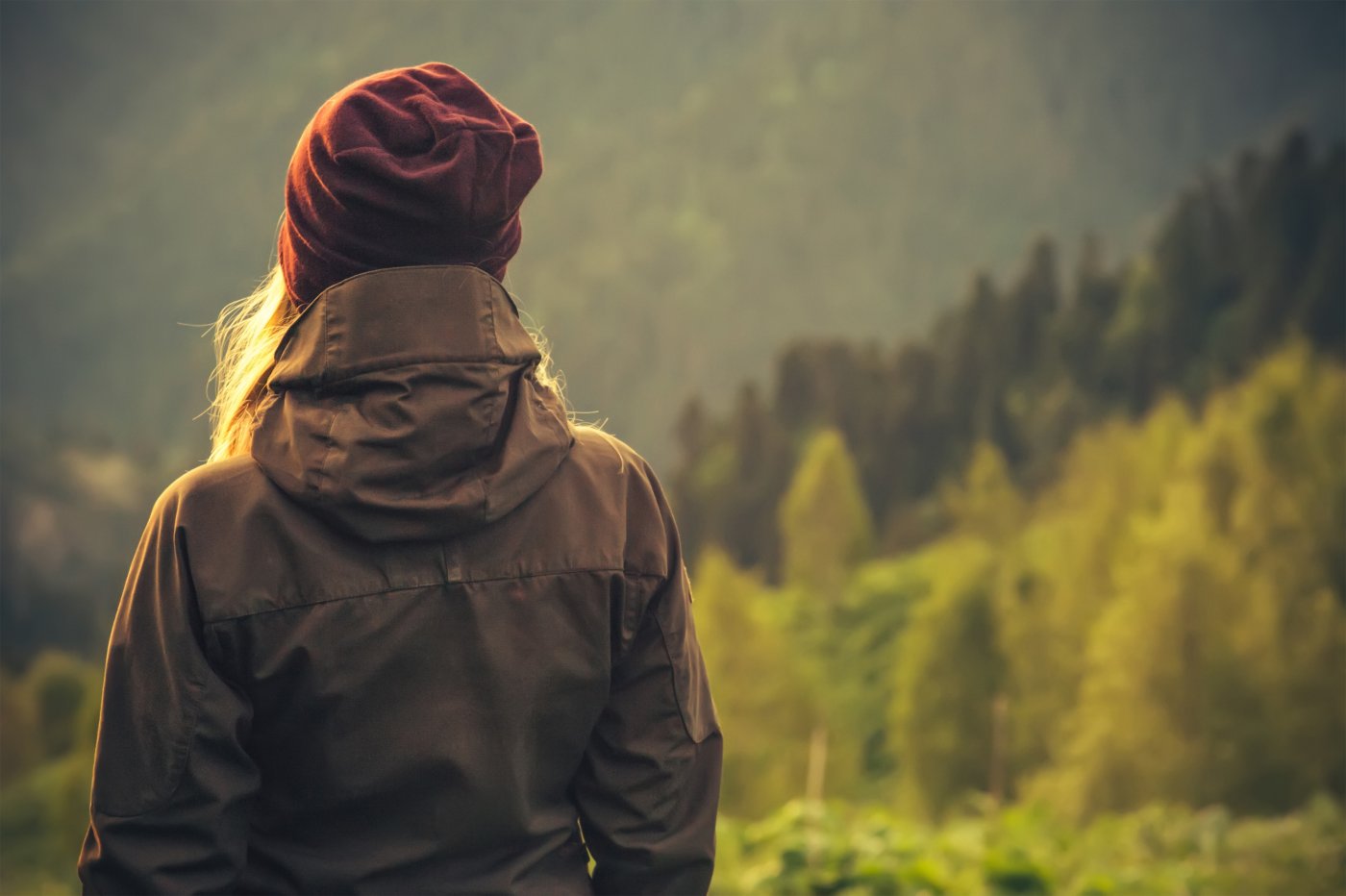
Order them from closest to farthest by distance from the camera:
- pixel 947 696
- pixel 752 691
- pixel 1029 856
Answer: pixel 1029 856
pixel 947 696
pixel 752 691

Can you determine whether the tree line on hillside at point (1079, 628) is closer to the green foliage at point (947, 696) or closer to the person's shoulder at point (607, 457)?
the green foliage at point (947, 696)

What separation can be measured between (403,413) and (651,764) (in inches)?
16.0

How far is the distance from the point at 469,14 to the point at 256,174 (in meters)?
4.30

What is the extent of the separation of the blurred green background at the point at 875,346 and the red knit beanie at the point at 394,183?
17.2ft

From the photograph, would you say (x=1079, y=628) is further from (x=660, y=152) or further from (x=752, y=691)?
(x=660, y=152)

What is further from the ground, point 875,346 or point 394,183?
point 394,183

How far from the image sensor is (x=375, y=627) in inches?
38.0

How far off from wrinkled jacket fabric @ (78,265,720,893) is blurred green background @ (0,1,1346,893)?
5.07 meters

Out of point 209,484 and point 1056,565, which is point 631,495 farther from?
point 1056,565

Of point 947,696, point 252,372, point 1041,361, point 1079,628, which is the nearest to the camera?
Answer: point 252,372

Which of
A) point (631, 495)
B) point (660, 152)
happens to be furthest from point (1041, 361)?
point (631, 495)

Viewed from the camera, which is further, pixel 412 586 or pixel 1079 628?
pixel 1079 628

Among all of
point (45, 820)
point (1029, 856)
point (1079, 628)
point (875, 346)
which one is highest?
point (875, 346)

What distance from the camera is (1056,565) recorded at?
10758 millimetres
